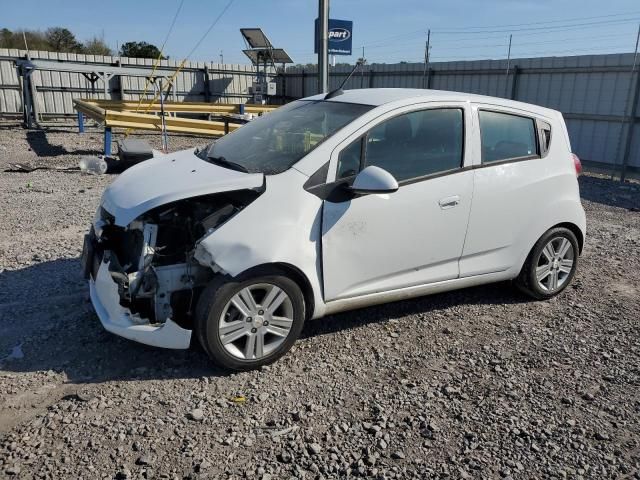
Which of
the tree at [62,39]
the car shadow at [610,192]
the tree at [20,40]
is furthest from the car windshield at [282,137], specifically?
the tree at [62,39]

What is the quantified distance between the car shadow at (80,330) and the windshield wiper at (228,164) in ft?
4.23

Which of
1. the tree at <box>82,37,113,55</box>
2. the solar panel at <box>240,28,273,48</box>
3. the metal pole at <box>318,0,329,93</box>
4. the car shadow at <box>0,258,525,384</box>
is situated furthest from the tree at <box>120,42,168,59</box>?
the car shadow at <box>0,258,525,384</box>

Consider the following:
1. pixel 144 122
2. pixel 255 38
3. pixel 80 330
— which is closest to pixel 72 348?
pixel 80 330

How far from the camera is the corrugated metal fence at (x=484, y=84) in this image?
11.3 m

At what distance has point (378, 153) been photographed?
384 cm

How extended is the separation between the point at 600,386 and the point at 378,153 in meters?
2.11

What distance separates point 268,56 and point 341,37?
10196 mm

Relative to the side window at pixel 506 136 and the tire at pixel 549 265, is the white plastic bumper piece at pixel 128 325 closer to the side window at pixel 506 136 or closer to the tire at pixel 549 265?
the side window at pixel 506 136

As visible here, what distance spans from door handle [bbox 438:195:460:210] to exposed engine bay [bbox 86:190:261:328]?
1.37 metres

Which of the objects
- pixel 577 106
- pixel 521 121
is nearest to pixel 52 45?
pixel 577 106

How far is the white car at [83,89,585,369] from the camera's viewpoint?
3.39 metres

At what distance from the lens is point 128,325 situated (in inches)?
132

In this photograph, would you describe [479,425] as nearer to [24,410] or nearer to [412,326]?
[412,326]

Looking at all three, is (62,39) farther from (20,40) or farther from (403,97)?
(403,97)
